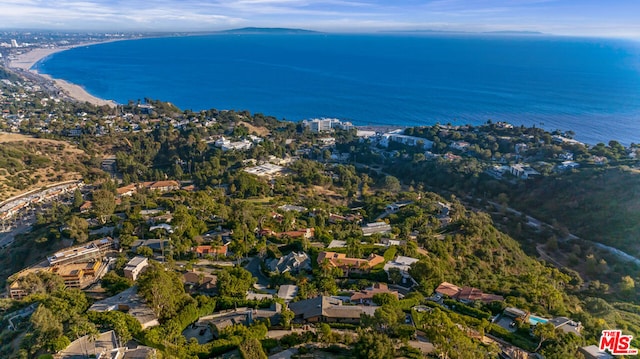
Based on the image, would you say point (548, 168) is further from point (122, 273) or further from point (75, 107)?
point (75, 107)

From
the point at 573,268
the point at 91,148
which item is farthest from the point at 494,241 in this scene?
the point at 91,148

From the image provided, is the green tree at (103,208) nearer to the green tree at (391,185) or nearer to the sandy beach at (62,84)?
the green tree at (391,185)

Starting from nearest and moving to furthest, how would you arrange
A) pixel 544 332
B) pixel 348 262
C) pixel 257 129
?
pixel 544 332 → pixel 348 262 → pixel 257 129

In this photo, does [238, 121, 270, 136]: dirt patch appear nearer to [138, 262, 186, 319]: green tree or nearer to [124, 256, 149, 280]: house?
[124, 256, 149, 280]: house

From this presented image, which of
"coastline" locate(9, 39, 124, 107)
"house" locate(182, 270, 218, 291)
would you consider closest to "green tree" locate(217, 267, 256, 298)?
"house" locate(182, 270, 218, 291)

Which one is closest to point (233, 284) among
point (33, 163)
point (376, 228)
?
point (376, 228)

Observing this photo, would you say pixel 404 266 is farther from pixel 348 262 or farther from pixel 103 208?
pixel 103 208
